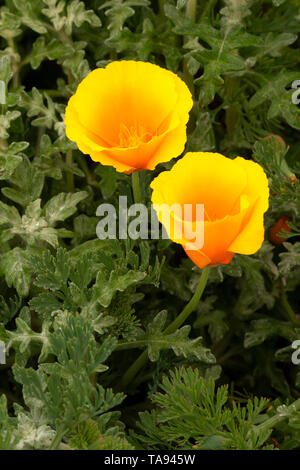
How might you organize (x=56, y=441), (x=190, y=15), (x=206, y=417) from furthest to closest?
(x=190, y=15)
(x=206, y=417)
(x=56, y=441)

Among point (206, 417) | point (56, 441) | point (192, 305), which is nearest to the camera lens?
point (56, 441)

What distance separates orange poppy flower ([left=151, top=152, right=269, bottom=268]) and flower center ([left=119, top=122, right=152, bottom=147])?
0.39 feet

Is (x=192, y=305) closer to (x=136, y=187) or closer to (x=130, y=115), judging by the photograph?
(x=136, y=187)

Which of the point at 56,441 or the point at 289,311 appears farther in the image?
the point at 289,311

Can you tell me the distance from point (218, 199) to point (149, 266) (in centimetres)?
15

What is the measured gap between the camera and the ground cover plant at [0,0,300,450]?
1.05 metres

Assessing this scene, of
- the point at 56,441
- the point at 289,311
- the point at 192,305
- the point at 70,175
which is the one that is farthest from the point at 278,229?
the point at 56,441

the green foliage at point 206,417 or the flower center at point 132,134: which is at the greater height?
the flower center at point 132,134

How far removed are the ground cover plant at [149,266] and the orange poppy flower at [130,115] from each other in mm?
21

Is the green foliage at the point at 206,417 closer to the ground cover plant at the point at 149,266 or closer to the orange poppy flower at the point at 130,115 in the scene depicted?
the ground cover plant at the point at 149,266

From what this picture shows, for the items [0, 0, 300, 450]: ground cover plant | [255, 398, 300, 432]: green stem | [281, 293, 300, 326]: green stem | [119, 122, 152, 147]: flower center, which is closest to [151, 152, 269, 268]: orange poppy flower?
[0, 0, 300, 450]: ground cover plant

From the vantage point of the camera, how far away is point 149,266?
1.13 m

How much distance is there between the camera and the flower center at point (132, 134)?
3.75ft

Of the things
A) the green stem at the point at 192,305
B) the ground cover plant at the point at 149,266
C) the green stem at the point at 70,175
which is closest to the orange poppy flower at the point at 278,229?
the ground cover plant at the point at 149,266
